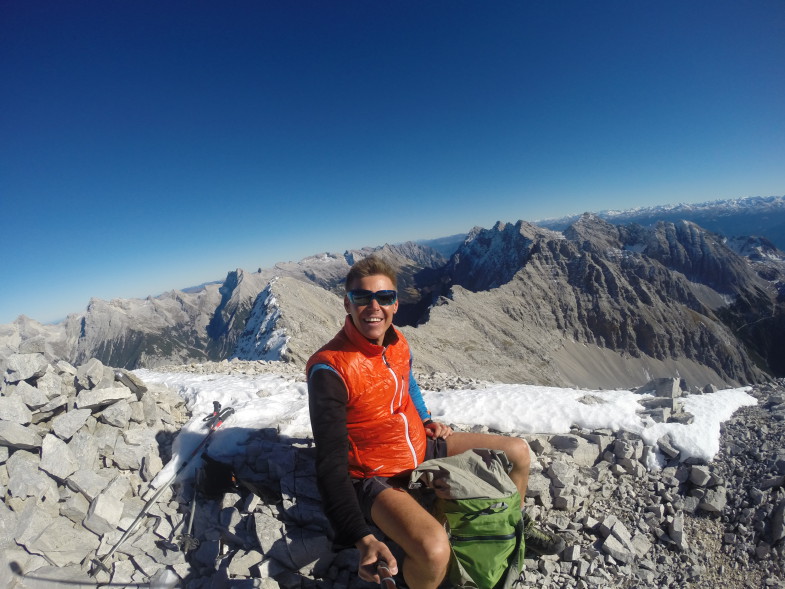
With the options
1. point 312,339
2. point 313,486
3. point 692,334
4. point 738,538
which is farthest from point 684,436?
point 692,334

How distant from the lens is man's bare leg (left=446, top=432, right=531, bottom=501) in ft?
18.4

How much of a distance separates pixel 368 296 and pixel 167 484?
5926mm

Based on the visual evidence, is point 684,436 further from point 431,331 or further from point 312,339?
point 431,331

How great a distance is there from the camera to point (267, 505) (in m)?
6.60

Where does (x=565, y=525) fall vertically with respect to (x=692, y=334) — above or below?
above

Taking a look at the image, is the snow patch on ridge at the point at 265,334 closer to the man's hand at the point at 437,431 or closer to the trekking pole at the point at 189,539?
the trekking pole at the point at 189,539

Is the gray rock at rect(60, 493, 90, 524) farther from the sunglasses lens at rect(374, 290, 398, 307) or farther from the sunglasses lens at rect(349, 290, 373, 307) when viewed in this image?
the sunglasses lens at rect(374, 290, 398, 307)

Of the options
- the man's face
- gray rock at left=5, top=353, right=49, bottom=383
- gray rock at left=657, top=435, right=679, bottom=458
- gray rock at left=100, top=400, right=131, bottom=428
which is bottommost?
gray rock at left=657, top=435, right=679, bottom=458

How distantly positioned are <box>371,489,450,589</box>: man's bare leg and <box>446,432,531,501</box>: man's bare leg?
189 centimetres

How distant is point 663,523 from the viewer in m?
6.81

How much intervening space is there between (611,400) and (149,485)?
1219cm

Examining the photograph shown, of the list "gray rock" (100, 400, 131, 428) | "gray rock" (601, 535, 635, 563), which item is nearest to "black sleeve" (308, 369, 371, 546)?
"gray rock" (601, 535, 635, 563)

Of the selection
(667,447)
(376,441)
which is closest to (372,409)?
(376,441)

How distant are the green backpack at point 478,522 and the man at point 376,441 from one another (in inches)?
19.8
